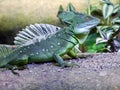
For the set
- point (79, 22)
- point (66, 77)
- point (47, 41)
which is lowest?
point (66, 77)

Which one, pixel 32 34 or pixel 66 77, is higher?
pixel 32 34

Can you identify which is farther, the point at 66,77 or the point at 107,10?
the point at 107,10

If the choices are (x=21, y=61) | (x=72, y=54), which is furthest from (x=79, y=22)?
(x=21, y=61)

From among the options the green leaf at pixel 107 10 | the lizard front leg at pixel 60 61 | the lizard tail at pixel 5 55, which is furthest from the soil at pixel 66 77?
the green leaf at pixel 107 10

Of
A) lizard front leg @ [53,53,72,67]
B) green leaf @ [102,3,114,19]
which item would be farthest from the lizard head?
green leaf @ [102,3,114,19]

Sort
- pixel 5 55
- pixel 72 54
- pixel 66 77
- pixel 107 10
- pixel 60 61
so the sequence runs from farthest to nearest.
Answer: pixel 107 10 → pixel 72 54 → pixel 5 55 → pixel 60 61 → pixel 66 77

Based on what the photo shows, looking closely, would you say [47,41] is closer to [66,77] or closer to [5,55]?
[5,55]

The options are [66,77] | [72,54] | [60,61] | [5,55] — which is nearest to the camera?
[66,77]

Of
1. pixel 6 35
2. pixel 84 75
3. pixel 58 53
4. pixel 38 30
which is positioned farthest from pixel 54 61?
pixel 6 35
